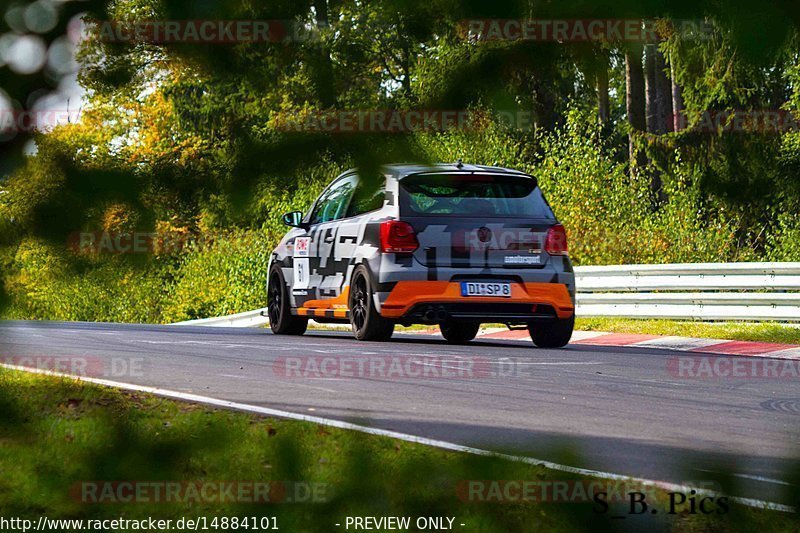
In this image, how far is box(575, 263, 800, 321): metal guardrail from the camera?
722 inches

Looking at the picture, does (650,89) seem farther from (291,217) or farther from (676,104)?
(291,217)

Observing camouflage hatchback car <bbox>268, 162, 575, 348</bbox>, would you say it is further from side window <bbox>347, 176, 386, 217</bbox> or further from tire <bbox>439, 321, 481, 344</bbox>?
side window <bbox>347, 176, 386, 217</bbox>

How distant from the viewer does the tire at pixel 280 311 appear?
16.6 m

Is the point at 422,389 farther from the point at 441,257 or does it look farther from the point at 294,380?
the point at 441,257

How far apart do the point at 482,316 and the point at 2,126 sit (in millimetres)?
10541

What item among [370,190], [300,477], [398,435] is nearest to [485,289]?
[398,435]

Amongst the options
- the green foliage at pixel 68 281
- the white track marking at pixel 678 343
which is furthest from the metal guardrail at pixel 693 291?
the green foliage at pixel 68 281

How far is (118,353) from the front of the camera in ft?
46.7

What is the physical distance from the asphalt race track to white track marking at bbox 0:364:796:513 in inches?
2.0

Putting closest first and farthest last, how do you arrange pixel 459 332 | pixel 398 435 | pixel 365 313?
pixel 398 435, pixel 365 313, pixel 459 332

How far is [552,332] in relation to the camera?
608 inches

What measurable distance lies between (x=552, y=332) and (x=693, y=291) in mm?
5463

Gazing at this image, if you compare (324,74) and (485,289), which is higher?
(324,74)

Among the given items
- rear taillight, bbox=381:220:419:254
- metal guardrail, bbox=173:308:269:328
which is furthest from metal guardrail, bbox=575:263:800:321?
metal guardrail, bbox=173:308:269:328
